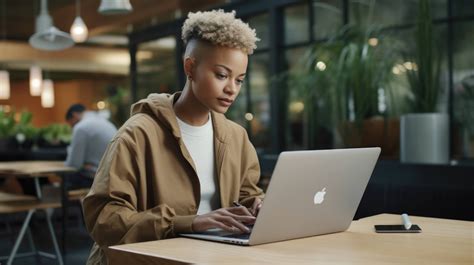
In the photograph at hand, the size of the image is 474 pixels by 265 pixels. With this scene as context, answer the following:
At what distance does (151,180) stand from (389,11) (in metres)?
5.56

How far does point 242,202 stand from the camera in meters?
2.18

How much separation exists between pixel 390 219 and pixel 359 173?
1.24ft

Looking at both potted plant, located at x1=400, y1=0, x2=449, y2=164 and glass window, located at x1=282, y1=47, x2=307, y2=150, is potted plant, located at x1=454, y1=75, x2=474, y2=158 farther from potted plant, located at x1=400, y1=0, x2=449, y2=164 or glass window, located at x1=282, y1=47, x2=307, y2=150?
glass window, located at x1=282, y1=47, x2=307, y2=150

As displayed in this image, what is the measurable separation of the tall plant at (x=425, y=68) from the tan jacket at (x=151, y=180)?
2.53 m

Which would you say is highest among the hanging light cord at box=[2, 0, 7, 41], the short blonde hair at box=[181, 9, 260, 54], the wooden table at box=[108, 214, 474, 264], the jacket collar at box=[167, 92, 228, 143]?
the hanging light cord at box=[2, 0, 7, 41]

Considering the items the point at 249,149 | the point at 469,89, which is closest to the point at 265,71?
the point at 469,89

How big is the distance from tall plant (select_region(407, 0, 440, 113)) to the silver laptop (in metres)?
2.70

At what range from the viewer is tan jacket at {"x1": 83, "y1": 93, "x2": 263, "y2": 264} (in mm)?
1817

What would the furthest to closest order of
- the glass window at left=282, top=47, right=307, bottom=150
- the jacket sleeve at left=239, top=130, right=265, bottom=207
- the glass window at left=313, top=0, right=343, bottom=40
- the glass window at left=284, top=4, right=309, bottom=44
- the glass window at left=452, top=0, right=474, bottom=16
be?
the glass window at left=282, top=47, right=307, bottom=150
the glass window at left=284, top=4, right=309, bottom=44
the glass window at left=313, top=0, right=343, bottom=40
the glass window at left=452, top=0, right=474, bottom=16
the jacket sleeve at left=239, top=130, right=265, bottom=207

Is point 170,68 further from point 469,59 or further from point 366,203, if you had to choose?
point 366,203

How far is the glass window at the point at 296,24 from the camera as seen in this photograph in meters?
8.33

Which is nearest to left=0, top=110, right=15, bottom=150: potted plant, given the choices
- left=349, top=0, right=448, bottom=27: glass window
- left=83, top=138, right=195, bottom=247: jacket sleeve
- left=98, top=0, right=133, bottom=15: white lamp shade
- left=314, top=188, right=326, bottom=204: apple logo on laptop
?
left=98, top=0, right=133, bottom=15: white lamp shade

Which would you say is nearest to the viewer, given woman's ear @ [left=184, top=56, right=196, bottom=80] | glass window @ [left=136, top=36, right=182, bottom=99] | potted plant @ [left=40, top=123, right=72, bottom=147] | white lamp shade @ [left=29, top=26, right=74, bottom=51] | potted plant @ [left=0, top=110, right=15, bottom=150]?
woman's ear @ [left=184, top=56, right=196, bottom=80]

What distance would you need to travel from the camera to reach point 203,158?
81.9 inches
